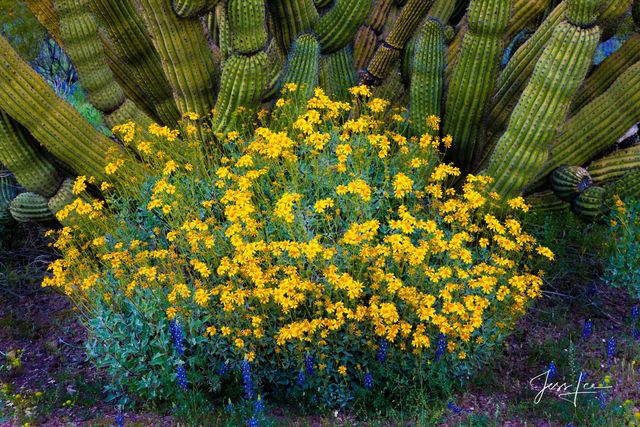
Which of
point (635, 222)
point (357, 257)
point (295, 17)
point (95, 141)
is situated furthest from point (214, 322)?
point (635, 222)

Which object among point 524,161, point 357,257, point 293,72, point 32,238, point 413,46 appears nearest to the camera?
point 357,257

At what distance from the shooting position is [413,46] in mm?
6129

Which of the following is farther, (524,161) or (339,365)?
(524,161)

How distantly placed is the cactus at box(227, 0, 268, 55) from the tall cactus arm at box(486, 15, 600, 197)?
182 cm

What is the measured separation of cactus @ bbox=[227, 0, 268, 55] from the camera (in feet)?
16.5

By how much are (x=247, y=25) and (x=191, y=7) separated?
0.43 meters

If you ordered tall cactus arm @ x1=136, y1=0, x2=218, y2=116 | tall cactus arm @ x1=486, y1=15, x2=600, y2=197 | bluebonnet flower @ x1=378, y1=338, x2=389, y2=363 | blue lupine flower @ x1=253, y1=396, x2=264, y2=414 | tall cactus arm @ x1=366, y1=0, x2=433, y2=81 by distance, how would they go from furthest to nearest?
tall cactus arm @ x1=366, y1=0, x2=433, y2=81
tall cactus arm @ x1=136, y1=0, x2=218, y2=116
tall cactus arm @ x1=486, y1=15, x2=600, y2=197
bluebonnet flower @ x1=378, y1=338, x2=389, y2=363
blue lupine flower @ x1=253, y1=396, x2=264, y2=414

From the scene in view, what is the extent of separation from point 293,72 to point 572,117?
2107 mm

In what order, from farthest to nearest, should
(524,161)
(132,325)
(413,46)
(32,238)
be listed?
(32,238), (413,46), (524,161), (132,325)

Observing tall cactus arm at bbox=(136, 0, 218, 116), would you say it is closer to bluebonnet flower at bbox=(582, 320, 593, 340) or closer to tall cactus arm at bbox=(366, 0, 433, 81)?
tall cactus arm at bbox=(366, 0, 433, 81)

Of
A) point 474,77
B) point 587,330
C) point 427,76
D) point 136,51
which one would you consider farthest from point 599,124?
point 136,51

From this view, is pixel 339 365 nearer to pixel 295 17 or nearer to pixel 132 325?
pixel 132 325

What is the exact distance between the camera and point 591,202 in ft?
17.7

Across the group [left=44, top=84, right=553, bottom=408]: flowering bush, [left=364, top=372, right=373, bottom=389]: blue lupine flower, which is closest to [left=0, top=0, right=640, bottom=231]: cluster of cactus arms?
[left=44, top=84, right=553, bottom=408]: flowering bush
